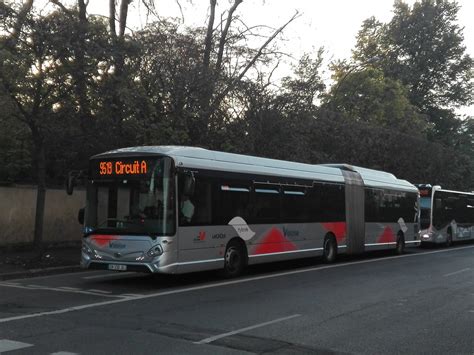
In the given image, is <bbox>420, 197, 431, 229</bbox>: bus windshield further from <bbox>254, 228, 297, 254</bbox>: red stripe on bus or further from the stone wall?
the stone wall

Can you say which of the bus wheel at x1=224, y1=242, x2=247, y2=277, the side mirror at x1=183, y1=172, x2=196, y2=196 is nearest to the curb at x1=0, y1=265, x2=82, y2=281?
the bus wheel at x1=224, y1=242, x2=247, y2=277

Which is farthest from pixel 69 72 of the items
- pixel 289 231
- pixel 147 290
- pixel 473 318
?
pixel 473 318

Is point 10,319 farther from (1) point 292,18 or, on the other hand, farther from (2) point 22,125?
(1) point 292,18

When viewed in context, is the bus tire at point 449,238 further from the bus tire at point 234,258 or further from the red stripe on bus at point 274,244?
the bus tire at point 234,258

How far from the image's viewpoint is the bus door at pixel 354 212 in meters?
18.4

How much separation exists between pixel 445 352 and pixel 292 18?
20.4 metres

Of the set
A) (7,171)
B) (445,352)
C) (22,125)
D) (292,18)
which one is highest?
(292,18)

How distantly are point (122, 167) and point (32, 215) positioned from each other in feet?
26.6

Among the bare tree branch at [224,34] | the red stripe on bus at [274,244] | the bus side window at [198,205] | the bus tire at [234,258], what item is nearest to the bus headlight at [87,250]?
the bus side window at [198,205]

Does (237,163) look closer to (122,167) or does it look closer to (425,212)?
(122,167)

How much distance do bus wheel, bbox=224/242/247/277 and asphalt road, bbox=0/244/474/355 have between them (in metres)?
0.35

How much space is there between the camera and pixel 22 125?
1723 cm

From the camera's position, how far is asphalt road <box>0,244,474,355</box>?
655cm

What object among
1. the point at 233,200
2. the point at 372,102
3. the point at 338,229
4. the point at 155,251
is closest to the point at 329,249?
the point at 338,229
